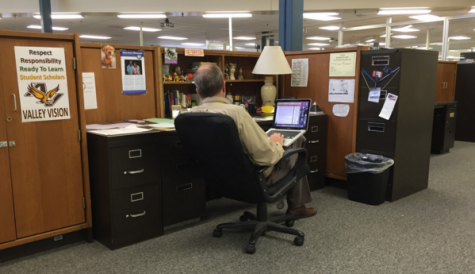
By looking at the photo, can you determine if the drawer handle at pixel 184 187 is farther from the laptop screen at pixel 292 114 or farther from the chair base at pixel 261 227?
the laptop screen at pixel 292 114

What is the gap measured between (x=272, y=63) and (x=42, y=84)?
1.98m

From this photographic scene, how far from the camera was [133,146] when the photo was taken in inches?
89.3

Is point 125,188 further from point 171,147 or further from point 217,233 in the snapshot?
point 217,233

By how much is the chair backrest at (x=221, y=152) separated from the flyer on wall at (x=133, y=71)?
41.4 inches

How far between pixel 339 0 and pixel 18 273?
7.01m

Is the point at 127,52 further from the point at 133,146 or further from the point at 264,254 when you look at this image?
the point at 264,254

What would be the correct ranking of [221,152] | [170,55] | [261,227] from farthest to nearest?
[170,55] < [261,227] < [221,152]

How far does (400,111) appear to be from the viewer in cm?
309

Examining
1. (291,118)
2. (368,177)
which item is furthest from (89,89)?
(368,177)

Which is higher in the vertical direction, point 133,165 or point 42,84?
A: point 42,84

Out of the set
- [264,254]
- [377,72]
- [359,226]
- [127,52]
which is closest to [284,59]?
[377,72]

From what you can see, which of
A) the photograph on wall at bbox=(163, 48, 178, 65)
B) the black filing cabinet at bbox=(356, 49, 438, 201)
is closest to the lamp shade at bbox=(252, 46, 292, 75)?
the black filing cabinet at bbox=(356, 49, 438, 201)

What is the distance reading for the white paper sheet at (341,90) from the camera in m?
3.31

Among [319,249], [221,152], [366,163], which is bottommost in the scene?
[319,249]
